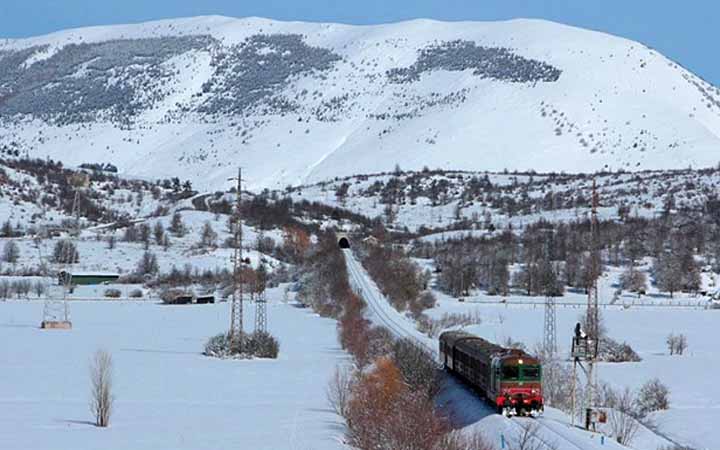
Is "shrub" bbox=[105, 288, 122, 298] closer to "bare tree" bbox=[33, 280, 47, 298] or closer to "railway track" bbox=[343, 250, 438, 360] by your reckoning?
"bare tree" bbox=[33, 280, 47, 298]

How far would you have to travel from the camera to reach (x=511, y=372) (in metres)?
43.2

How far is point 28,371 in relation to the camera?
62438mm

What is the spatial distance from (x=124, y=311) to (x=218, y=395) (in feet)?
206

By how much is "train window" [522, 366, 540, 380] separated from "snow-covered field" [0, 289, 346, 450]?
7.03m

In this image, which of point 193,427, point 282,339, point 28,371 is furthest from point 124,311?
point 193,427

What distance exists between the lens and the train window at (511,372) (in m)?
43.1

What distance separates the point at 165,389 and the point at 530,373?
65.9 ft

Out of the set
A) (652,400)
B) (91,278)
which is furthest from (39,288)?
(652,400)

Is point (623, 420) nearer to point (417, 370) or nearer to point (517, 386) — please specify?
point (517, 386)

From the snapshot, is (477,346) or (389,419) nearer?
(389,419)

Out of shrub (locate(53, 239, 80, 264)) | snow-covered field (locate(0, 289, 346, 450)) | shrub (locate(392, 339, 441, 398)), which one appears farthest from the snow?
shrub (locate(53, 239, 80, 264))

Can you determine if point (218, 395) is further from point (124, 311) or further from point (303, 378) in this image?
point (124, 311)

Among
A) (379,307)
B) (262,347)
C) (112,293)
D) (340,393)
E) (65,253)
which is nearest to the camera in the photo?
(340,393)

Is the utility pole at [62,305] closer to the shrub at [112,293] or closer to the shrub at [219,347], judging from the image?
the shrub at [112,293]
